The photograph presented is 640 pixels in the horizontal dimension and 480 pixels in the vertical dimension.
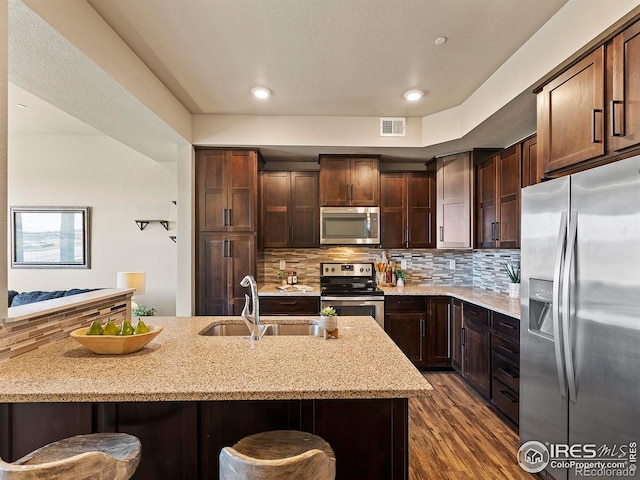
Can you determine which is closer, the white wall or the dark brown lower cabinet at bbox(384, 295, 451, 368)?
the dark brown lower cabinet at bbox(384, 295, 451, 368)

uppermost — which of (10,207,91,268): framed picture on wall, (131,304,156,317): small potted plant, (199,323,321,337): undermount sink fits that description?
(10,207,91,268): framed picture on wall

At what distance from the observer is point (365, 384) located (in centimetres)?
117

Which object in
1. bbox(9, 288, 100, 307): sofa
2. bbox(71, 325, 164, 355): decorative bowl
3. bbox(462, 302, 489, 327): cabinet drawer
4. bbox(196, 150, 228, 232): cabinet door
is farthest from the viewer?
bbox(9, 288, 100, 307): sofa

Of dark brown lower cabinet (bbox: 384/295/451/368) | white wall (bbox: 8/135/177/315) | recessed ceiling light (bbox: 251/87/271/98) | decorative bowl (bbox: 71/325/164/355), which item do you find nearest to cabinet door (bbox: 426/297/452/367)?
dark brown lower cabinet (bbox: 384/295/451/368)

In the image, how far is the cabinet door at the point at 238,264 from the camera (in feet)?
11.5

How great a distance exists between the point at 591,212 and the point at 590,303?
1.37 ft

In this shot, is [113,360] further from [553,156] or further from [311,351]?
[553,156]

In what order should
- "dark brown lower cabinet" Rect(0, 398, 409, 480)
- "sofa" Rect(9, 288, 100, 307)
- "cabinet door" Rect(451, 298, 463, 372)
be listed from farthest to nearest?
"sofa" Rect(9, 288, 100, 307) < "cabinet door" Rect(451, 298, 463, 372) < "dark brown lower cabinet" Rect(0, 398, 409, 480)

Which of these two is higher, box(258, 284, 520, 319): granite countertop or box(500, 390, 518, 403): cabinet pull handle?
box(258, 284, 520, 319): granite countertop

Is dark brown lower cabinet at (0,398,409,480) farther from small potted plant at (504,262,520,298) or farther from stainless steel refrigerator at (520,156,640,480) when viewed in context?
small potted plant at (504,262,520,298)

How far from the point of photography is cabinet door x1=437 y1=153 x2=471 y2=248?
3.59 m

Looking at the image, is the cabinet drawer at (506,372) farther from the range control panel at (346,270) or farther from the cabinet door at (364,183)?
the cabinet door at (364,183)

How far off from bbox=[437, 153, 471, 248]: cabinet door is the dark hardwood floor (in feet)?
5.20

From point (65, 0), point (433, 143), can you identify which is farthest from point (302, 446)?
point (433, 143)
